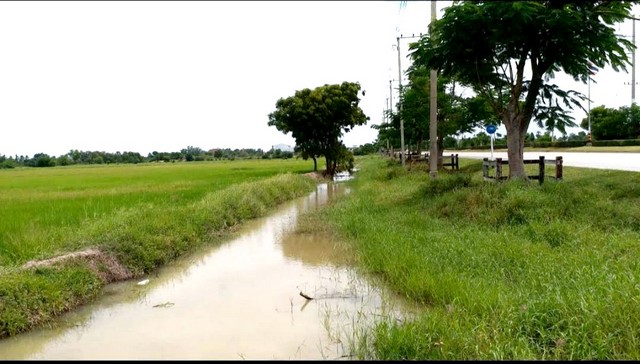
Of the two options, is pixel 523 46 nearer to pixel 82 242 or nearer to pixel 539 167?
pixel 539 167

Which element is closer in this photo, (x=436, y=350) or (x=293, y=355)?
(x=436, y=350)

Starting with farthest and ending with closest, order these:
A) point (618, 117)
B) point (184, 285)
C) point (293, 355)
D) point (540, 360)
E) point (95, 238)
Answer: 1. point (618, 117)
2. point (95, 238)
3. point (184, 285)
4. point (293, 355)
5. point (540, 360)

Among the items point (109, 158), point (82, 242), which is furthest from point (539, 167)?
point (109, 158)

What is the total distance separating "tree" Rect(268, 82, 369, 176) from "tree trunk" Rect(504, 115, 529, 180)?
665 inches

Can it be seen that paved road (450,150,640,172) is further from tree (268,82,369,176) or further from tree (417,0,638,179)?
tree (268,82,369,176)

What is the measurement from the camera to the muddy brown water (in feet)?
15.4

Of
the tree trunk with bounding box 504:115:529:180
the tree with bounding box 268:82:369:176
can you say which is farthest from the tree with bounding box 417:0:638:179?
the tree with bounding box 268:82:369:176

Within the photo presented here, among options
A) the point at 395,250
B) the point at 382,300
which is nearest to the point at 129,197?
the point at 395,250

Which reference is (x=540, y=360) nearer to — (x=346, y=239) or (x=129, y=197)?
(x=346, y=239)

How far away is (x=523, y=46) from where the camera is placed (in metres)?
10.4

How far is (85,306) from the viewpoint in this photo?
6.21 meters

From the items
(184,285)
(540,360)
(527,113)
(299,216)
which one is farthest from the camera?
(299,216)

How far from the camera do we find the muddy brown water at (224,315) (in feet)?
15.4

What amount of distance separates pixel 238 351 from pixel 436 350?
1.96 metres
